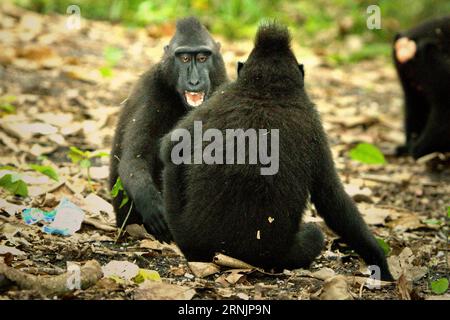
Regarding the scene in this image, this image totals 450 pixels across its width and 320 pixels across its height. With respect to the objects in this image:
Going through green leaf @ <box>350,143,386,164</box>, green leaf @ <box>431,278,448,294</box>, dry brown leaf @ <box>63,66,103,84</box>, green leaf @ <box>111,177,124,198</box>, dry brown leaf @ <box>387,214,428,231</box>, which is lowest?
green leaf @ <box>431,278,448,294</box>

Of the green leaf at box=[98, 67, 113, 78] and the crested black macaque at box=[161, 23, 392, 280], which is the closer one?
the crested black macaque at box=[161, 23, 392, 280]

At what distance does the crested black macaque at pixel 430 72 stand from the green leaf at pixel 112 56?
3.63 meters

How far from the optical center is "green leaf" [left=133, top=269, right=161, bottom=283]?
3869 millimetres

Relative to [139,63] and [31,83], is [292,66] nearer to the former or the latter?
[31,83]

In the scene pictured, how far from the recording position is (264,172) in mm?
3938

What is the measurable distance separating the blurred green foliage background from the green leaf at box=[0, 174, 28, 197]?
661cm

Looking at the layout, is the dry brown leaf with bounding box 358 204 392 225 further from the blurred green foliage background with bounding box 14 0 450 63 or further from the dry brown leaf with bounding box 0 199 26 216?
the blurred green foliage background with bounding box 14 0 450 63

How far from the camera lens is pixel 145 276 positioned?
3.89m

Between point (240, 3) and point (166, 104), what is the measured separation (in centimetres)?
713

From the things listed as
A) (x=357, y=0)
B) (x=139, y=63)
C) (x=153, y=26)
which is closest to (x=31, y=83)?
(x=139, y=63)

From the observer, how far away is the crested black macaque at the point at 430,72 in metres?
7.94

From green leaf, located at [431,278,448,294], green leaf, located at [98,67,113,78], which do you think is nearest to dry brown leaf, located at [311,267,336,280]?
green leaf, located at [431,278,448,294]

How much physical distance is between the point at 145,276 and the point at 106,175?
222cm
